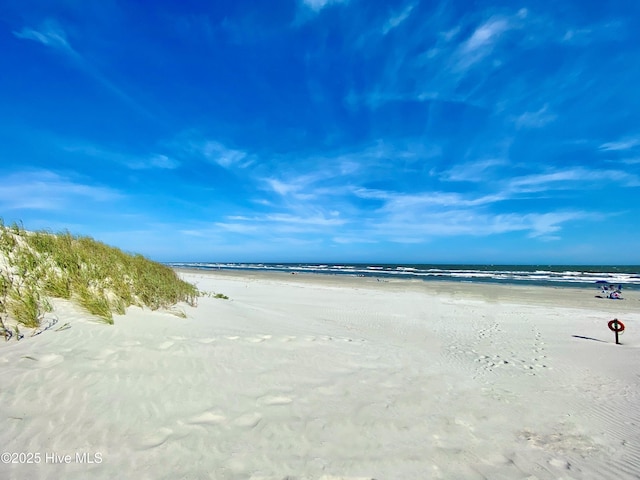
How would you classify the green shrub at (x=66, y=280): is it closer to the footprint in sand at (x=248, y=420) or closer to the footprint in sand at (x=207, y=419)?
the footprint in sand at (x=207, y=419)

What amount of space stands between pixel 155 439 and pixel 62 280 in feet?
16.0

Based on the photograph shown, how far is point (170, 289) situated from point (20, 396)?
5.80m

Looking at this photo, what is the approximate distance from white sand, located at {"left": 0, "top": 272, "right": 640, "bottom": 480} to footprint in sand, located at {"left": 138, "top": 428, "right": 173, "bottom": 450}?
0.01 m

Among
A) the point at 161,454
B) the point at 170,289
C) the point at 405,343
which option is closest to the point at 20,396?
the point at 161,454

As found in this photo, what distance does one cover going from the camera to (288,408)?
3.90 metres

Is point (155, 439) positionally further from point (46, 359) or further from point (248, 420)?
point (46, 359)

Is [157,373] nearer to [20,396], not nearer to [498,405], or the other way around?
[20,396]

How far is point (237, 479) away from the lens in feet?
8.75

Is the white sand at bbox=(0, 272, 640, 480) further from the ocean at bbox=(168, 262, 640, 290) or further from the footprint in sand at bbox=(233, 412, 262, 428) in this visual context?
the ocean at bbox=(168, 262, 640, 290)

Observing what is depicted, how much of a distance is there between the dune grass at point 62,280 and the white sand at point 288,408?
42cm

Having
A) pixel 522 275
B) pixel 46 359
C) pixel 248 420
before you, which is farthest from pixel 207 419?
pixel 522 275

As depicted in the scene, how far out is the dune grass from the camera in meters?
4.94

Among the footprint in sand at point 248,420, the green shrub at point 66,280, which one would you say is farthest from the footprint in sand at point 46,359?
the footprint in sand at point 248,420

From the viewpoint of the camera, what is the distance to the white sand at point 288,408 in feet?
9.46
